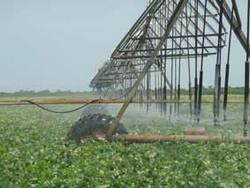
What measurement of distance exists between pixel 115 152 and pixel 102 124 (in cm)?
275

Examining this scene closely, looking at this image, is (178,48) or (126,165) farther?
(178,48)

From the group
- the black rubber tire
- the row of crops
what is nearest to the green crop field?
the row of crops

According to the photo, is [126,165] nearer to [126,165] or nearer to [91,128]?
[126,165]

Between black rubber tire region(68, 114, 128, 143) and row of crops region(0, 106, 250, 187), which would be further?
black rubber tire region(68, 114, 128, 143)

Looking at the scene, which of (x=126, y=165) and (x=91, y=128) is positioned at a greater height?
(x=91, y=128)

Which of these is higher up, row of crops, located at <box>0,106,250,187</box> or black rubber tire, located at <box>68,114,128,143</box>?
black rubber tire, located at <box>68,114,128,143</box>

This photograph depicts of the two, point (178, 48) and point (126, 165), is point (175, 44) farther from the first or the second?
point (126, 165)

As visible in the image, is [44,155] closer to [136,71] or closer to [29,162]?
[29,162]

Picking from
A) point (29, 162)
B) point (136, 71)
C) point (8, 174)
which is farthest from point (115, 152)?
point (136, 71)

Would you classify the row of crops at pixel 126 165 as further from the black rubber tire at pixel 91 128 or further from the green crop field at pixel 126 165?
the black rubber tire at pixel 91 128

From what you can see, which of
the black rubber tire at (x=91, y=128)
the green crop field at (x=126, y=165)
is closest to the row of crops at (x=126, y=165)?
the green crop field at (x=126, y=165)

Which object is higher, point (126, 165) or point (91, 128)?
point (91, 128)

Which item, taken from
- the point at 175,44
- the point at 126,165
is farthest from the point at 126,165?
the point at 175,44

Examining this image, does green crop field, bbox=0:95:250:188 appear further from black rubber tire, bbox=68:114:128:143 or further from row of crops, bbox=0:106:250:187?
black rubber tire, bbox=68:114:128:143
